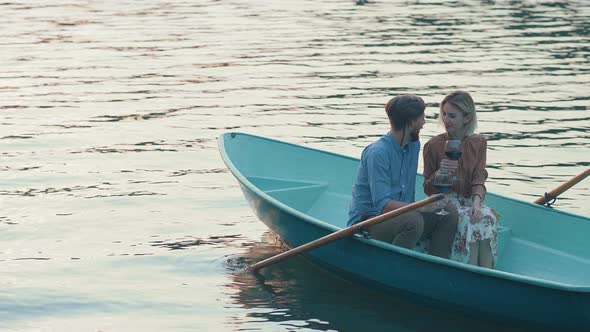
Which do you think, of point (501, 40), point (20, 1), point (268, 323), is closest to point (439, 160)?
point (268, 323)

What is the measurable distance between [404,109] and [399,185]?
0.65 m

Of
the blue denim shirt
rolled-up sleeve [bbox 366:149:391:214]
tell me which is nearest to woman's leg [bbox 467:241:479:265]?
the blue denim shirt

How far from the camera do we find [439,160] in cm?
776

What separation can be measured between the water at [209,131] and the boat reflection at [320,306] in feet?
0.06

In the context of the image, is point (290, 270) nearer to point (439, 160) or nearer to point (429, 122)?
point (439, 160)

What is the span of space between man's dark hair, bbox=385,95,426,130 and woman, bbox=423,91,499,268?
20cm

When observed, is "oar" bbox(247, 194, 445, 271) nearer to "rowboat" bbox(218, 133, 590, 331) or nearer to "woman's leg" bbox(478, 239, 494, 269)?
"rowboat" bbox(218, 133, 590, 331)

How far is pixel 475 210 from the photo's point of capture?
25.5ft

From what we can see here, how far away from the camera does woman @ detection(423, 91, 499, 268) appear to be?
7.71 meters

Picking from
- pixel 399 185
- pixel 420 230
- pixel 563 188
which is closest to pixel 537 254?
pixel 563 188

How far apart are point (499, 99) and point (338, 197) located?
26.2ft

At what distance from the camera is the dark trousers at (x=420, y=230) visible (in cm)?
776

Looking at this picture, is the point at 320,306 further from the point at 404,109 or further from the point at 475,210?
the point at 404,109

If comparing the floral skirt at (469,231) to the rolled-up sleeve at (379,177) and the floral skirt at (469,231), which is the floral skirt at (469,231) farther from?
the rolled-up sleeve at (379,177)
